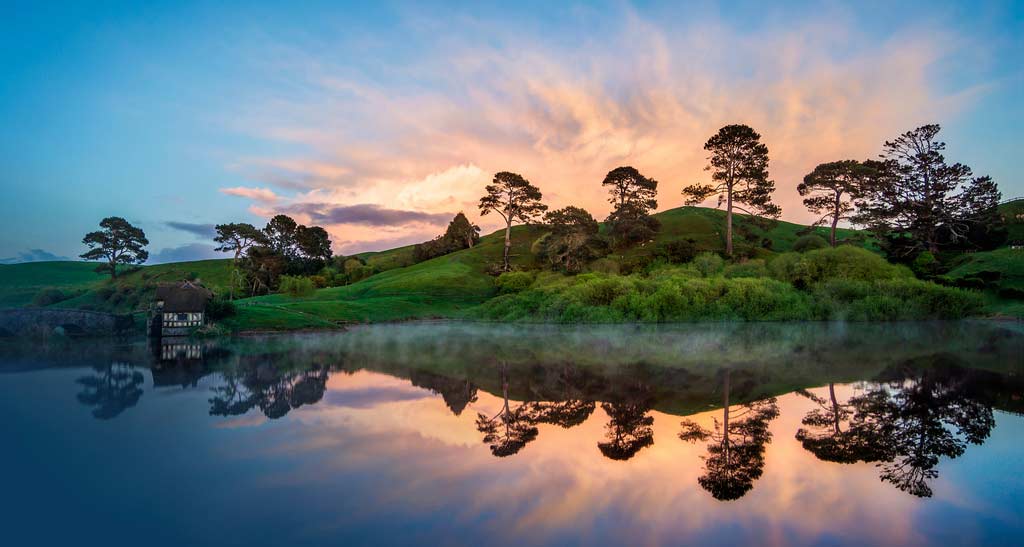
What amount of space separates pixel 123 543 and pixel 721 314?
4019 centimetres

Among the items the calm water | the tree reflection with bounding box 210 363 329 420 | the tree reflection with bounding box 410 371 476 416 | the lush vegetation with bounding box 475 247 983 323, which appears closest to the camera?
the calm water

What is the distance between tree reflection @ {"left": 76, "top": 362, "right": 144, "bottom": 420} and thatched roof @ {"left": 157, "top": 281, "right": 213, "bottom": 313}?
1585 centimetres

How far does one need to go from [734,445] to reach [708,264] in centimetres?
4388

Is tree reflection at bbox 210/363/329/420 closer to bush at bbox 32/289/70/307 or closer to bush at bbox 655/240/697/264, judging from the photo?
bush at bbox 655/240/697/264

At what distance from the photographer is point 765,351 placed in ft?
73.0

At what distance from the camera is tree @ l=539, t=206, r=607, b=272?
200 ft

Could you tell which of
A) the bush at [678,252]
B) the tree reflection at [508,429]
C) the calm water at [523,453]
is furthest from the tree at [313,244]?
the tree reflection at [508,429]

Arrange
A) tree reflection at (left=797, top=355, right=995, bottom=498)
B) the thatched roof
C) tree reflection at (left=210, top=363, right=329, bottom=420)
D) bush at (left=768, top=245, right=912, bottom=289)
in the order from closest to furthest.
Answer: tree reflection at (left=797, top=355, right=995, bottom=498) → tree reflection at (left=210, top=363, right=329, bottom=420) → the thatched roof → bush at (left=768, top=245, right=912, bottom=289)

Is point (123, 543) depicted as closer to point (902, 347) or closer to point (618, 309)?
point (902, 347)

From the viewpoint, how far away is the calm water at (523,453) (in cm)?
615

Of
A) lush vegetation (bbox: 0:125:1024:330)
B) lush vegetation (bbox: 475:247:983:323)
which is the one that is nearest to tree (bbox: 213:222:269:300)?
lush vegetation (bbox: 0:125:1024:330)

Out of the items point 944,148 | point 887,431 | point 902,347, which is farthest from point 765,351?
point 944,148

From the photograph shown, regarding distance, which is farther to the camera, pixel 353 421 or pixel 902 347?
pixel 902 347

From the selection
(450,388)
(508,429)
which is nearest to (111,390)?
(450,388)
